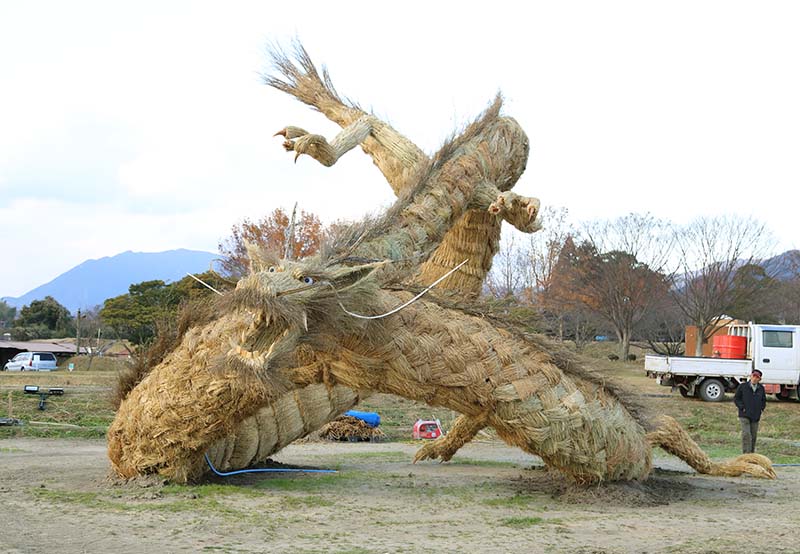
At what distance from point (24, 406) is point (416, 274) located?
10950 mm

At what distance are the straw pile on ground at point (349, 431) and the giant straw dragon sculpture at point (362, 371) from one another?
15.8 feet

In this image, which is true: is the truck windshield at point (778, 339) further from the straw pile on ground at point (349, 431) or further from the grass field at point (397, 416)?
the straw pile on ground at point (349, 431)

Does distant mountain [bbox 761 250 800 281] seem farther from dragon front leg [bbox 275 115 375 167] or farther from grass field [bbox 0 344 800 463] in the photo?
dragon front leg [bbox 275 115 375 167]

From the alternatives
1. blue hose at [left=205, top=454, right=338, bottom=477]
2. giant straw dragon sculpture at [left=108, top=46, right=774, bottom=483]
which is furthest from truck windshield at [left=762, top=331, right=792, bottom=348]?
blue hose at [left=205, top=454, right=338, bottom=477]

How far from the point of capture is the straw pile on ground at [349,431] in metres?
13.3

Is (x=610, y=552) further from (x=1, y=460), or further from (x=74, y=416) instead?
(x=74, y=416)

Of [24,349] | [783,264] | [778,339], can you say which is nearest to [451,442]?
[778,339]

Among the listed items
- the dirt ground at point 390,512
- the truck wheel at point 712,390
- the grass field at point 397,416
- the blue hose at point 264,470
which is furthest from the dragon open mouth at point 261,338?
the truck wheel at point 712,390

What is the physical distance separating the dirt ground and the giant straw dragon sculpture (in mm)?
352

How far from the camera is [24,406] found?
15.7 metres

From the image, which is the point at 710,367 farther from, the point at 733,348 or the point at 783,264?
the point at 783,264

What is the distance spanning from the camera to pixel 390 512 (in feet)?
21.5

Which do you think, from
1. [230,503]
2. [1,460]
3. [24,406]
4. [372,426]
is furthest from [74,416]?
[230,503]

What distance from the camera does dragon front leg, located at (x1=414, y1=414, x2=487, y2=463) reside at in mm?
9523
